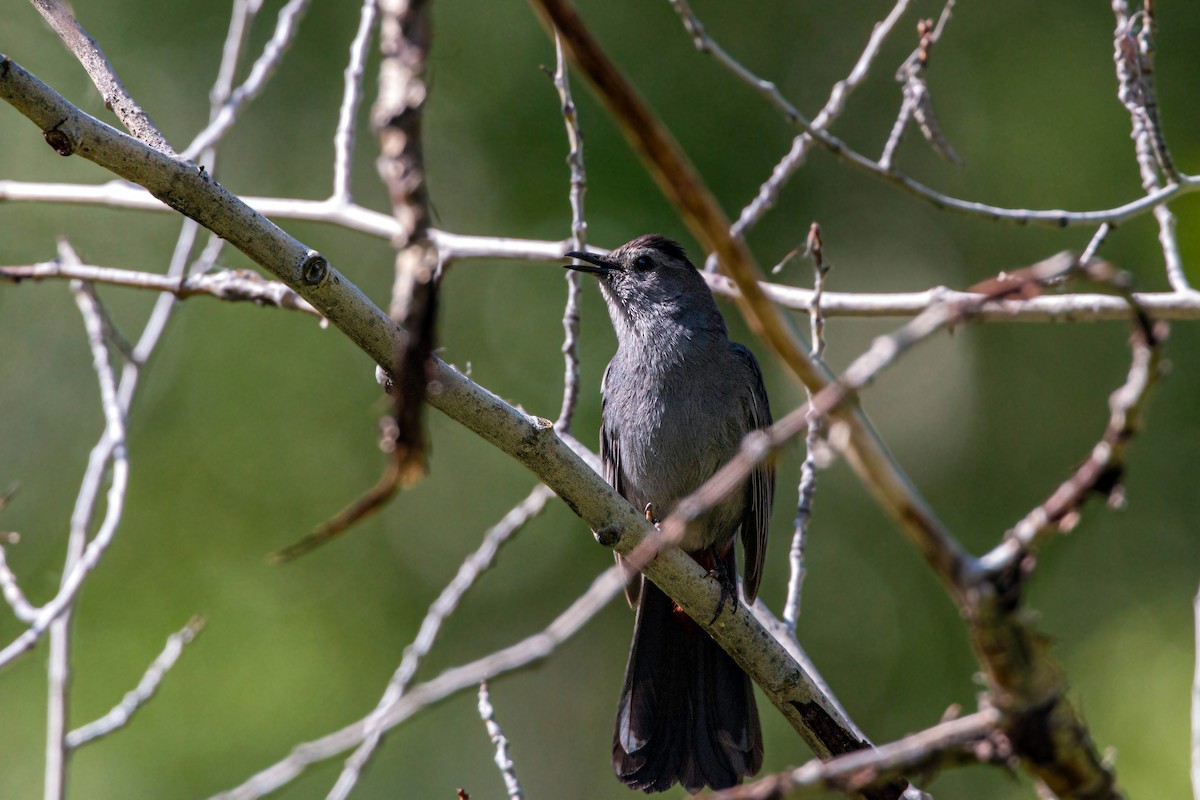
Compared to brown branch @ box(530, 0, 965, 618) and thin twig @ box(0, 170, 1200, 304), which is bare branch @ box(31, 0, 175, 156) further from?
brown branch @ box(530, 0, 965, 618)

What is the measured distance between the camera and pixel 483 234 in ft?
29.8

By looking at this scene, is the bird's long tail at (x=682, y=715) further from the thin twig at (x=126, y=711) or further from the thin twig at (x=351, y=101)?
the thin twig at (x=351, y=101)

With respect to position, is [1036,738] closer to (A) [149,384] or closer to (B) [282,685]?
(B) [282,685]

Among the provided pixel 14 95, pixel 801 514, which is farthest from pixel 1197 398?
pixel 14 95

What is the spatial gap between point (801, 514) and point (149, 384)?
20.4 feet

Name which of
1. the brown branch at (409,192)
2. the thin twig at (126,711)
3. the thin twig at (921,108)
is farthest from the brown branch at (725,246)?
the thin twig at (126,711)

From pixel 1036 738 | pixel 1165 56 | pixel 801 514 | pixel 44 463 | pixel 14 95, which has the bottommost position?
pixel 1036 738

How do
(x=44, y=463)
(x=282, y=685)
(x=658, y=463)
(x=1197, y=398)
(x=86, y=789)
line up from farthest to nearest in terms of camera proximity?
(x=44, y=463), (x=1197, y=398), (x=282, y=685), (x=86, y=789), (x=658, y=463)

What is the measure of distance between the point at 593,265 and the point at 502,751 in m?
2.69

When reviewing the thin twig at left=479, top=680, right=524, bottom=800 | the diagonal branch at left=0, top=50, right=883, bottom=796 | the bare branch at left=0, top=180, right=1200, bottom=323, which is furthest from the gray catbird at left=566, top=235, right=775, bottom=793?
the thin twig at left=479, top=680, right=524, bottom=800

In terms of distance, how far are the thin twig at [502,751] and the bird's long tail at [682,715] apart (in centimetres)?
143

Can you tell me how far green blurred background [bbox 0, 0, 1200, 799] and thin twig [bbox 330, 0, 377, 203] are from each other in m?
3.64

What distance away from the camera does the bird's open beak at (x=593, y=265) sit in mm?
4613

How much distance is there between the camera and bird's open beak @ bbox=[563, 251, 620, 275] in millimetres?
4613
